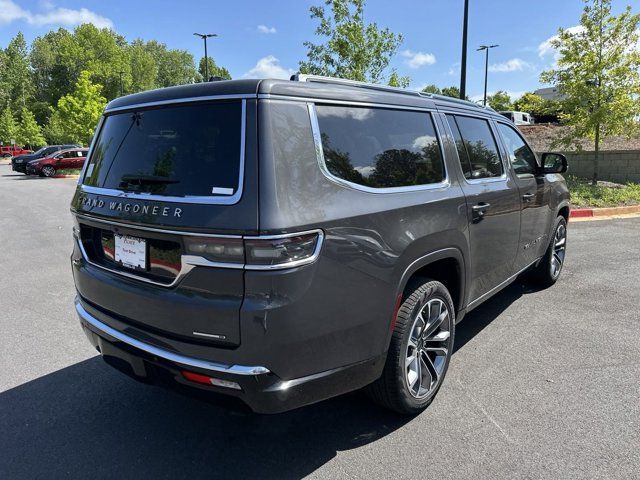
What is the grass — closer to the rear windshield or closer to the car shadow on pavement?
the car shadow on pavement

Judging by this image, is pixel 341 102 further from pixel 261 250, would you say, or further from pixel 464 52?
pixel 464 52

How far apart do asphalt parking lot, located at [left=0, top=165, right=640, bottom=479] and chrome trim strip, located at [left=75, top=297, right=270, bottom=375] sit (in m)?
0.62

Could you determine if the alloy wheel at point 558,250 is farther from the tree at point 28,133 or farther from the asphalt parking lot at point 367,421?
the tree at point 28,133

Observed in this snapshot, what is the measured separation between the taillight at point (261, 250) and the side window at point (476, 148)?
178cm

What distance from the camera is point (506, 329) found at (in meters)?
4.36

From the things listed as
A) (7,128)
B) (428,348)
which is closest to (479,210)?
(428,348)

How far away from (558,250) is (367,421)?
12.7 feet

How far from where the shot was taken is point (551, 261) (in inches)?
212

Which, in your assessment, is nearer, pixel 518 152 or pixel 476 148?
pixel 476 148

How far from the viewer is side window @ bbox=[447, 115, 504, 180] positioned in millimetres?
3490

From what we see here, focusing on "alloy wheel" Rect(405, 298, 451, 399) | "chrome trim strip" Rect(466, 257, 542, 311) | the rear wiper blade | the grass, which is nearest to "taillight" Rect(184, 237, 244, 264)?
the rear wiper blade

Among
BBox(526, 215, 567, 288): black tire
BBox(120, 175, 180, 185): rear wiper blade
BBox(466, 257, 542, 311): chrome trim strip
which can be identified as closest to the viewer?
BBox(120, 175, 180, 185): rear wiper blade

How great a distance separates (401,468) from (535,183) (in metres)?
3.12

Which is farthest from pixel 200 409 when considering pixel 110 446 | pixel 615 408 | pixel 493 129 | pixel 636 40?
pixel 636 40
